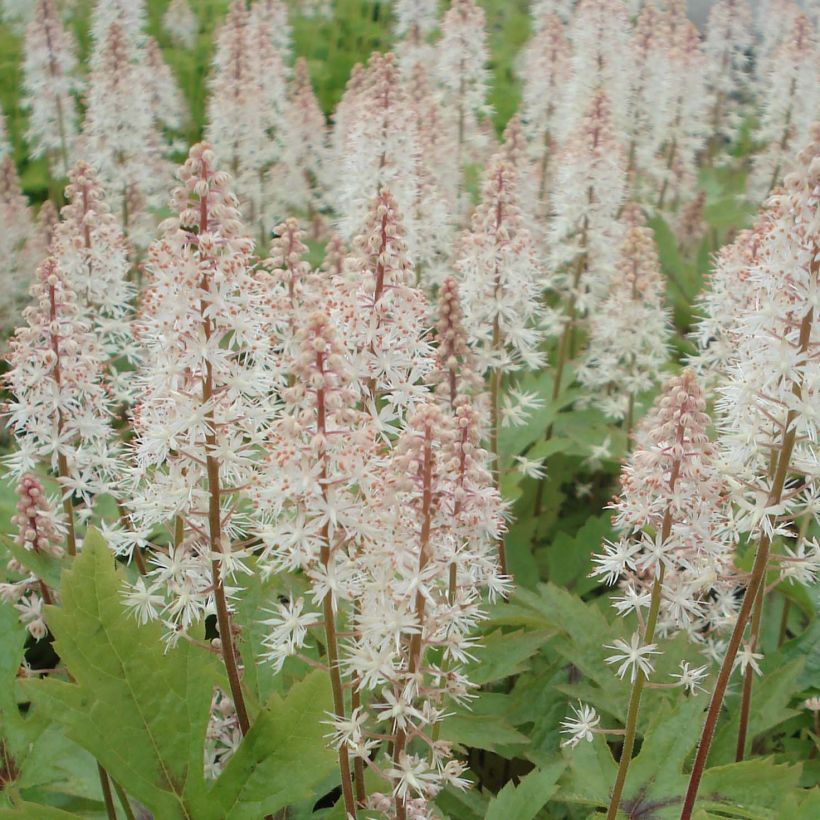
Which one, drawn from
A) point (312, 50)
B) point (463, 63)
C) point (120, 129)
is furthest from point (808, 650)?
point (312, 50)

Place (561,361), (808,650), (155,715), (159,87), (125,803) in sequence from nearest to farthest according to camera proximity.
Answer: (155,715) < (125,803) < (808,650) < (561,361) < (159,87)

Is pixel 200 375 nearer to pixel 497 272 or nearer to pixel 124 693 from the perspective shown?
pixel 124 693

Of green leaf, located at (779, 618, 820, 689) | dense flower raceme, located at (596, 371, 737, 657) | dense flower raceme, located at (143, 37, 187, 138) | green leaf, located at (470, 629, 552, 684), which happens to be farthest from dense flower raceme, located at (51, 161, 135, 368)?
dense flower raceme, located at (143, 37, 187, 138)

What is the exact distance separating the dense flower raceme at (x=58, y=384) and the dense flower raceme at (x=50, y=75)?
4.59 metres

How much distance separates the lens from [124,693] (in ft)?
7.91

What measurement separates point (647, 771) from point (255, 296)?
5.78ft

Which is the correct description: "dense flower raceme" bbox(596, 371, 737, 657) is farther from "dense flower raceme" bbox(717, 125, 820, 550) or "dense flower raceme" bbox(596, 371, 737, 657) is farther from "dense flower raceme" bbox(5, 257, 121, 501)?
"dense flower raceme" bbox(5, 257, 121, 501)

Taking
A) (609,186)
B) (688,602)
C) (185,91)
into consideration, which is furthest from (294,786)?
(185,91)

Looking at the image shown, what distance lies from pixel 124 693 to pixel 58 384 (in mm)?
999

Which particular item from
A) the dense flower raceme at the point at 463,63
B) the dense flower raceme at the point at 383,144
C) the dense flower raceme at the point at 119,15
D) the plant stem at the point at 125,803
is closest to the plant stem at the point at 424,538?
the plant stem at the point at 125,803

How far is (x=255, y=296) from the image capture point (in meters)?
2.41

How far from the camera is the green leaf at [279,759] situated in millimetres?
2410

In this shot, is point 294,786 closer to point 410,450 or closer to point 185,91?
point 410,450

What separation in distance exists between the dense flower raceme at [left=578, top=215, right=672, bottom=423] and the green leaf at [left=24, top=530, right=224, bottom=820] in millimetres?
3141
